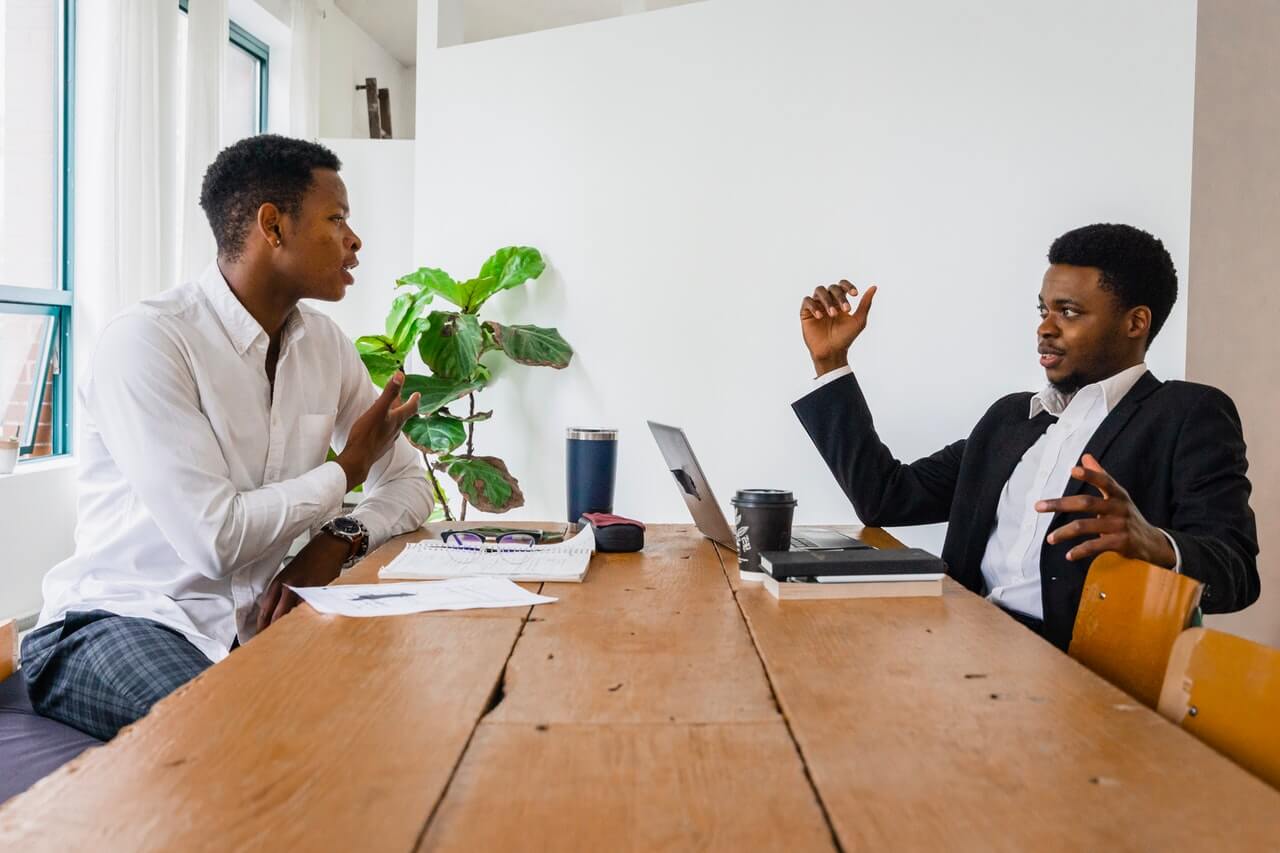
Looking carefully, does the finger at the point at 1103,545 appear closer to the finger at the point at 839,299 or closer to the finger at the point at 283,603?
the finger at the point at 839,299

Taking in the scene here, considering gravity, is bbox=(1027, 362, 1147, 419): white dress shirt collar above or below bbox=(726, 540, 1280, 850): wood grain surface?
above

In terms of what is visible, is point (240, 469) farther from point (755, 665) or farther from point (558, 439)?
point (558, 439)

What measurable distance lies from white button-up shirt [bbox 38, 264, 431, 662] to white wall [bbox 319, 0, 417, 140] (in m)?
4.39

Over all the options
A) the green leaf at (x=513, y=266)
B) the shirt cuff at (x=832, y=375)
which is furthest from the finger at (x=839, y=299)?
the green leaf at (x=513, y=266)

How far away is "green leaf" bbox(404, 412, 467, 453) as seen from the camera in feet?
11.7

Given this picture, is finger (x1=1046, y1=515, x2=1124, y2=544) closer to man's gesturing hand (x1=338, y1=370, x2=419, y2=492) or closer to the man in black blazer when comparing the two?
the man in black blazer

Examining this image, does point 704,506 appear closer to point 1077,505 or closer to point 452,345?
point 1077,505

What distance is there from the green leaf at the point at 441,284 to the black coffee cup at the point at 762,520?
2.23 metres

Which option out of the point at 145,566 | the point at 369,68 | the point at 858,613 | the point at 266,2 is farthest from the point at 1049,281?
the point at 369,68

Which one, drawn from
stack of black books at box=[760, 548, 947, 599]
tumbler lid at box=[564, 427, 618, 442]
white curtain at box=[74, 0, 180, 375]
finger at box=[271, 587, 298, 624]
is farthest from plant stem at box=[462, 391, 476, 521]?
stack of black books at box=[760, 548, 947, 599]

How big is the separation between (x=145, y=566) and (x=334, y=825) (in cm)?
133

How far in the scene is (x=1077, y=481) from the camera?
2010 mm

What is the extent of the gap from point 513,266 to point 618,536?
2020 millimetres

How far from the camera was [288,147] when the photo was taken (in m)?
2.12
